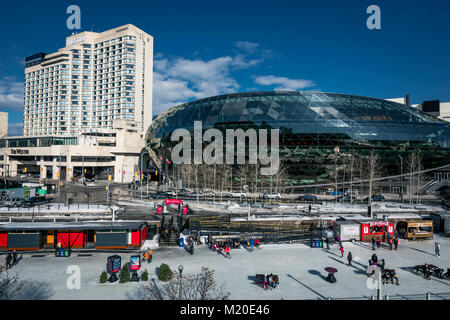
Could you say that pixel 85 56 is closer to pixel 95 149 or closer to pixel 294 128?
pixel 95 149

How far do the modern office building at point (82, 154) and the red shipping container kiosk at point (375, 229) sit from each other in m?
68.9

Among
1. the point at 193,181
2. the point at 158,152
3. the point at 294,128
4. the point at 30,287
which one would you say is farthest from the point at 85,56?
the point at 30,287

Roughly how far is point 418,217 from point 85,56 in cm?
14137

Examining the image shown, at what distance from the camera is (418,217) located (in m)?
32.2

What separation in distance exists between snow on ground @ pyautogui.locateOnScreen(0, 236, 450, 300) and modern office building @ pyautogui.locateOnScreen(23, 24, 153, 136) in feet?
345

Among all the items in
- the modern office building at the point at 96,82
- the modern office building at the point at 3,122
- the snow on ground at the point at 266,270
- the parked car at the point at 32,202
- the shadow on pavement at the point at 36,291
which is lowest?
the snow on ground at the point at 266,270

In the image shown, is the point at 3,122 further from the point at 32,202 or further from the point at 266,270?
the point at 266,270

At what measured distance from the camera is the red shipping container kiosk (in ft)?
83.2

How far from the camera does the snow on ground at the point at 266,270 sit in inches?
560

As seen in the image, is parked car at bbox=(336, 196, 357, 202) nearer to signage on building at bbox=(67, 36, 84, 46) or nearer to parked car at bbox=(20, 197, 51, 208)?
parked car at bbox=(20, 197, 51, 208)

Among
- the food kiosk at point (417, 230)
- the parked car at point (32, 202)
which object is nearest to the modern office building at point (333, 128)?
the food kiosk at point (417, 230)

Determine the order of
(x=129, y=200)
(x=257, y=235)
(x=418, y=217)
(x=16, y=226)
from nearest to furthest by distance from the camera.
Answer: (x=16, y=226), (x=257, y=235), (x=418, y=217), (x=129, y=200)

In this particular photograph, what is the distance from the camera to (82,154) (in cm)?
8325

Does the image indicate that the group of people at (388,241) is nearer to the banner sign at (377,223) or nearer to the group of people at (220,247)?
the banner sign at (377,223)
